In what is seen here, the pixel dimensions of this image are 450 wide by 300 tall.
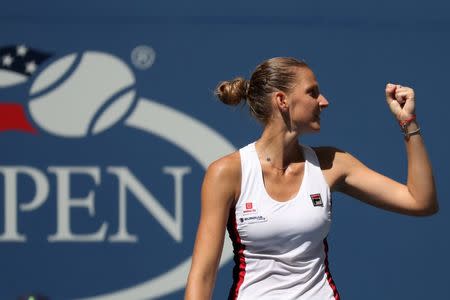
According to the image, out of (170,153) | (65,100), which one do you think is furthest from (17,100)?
(170,153)

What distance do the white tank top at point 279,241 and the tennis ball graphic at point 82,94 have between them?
4.41 feet

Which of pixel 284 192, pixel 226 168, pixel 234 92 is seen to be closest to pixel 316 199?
pixel 284 192

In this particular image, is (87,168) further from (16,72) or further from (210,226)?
(210,226)

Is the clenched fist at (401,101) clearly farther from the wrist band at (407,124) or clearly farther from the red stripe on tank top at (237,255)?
the red stripe on tank top at (237,255)

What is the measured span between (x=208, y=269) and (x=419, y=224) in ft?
5.07

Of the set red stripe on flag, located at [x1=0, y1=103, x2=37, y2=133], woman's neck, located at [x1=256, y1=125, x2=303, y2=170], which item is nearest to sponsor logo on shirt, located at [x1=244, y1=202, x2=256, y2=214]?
woman's neck, located at [x1=256, y1=125, x2=303, y2=170]

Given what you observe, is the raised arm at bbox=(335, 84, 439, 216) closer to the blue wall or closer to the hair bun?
the hair bun

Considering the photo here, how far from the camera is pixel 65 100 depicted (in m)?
3.41

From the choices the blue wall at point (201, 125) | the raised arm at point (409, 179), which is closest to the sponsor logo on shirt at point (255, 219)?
the raised arm at point (409, 179)

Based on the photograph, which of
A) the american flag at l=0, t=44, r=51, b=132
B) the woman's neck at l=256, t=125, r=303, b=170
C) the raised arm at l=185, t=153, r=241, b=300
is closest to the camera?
the raised arm at l=185, t=153, r=241, b=300

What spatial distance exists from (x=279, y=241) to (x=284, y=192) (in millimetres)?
129

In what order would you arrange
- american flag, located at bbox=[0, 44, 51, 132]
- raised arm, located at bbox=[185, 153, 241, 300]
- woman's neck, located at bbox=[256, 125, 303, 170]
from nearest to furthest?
raised arm, located at bbox=[185, 153, 241, 300] → woman's neck, located at bbox=[256, 125, 303, 170] → american flag, located at bbox=[0, 44, 51, 132]

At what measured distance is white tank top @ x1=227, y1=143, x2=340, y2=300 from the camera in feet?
6.87

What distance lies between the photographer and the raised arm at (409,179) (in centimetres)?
216
